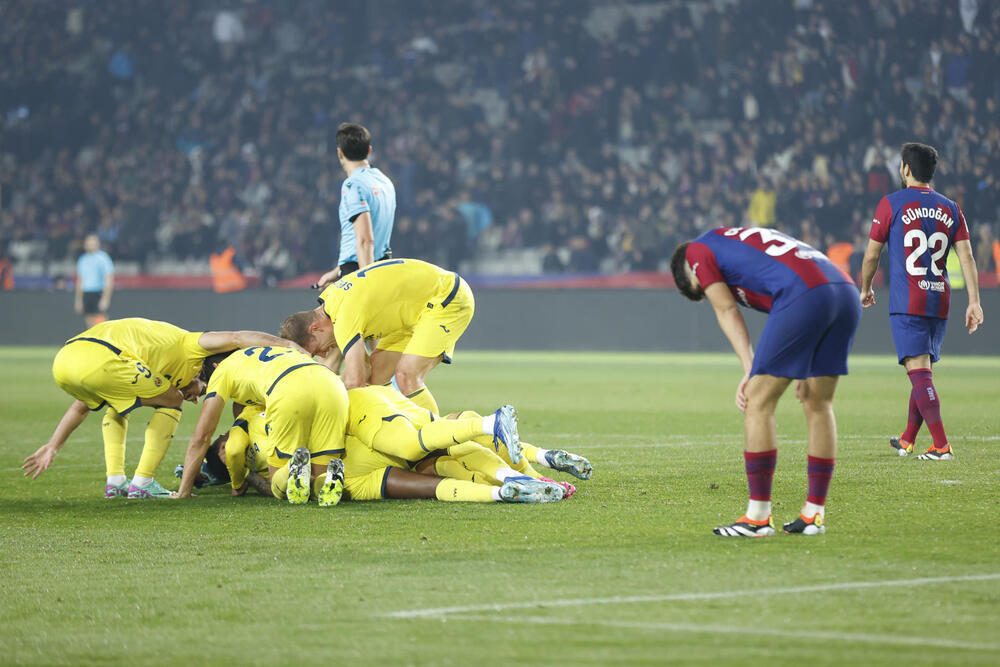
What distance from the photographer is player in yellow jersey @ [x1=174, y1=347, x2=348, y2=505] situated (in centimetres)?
684

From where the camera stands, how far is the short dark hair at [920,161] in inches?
337

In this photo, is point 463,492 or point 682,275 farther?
point 463,492

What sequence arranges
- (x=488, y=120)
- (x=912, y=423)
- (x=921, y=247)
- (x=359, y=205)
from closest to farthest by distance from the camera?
(x=921, y=247) < (x=912, y=423) < (x=359, y=205) < (x=488, y=120)

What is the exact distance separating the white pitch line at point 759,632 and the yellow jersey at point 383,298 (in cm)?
405

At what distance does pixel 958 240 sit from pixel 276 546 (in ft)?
17.4

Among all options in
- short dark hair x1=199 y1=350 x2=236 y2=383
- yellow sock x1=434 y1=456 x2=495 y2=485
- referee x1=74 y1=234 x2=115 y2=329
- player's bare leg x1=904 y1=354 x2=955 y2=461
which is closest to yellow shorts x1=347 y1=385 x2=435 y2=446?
yellow sock x1=434 y1=456 x2=495 y2=485

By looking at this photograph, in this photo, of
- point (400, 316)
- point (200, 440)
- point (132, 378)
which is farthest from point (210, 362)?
point (400, 316)

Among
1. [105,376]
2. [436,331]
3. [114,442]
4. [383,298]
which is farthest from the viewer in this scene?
[436,331]

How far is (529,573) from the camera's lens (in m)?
4.81

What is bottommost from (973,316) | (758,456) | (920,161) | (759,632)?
(759,632)

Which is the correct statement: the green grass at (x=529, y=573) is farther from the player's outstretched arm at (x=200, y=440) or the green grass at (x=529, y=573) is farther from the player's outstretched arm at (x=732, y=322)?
the player's outstretched arm at (x=732, y=322)

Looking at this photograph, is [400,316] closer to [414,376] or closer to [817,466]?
[414,376]

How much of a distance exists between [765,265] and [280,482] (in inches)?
121

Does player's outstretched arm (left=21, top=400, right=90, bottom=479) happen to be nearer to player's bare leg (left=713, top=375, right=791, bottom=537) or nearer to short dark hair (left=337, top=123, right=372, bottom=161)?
A: short dark hair (left=337, top=123, right=372, bottom=161)
